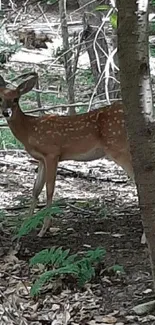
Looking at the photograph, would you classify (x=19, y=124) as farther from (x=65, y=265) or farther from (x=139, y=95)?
(x=139, y=95)

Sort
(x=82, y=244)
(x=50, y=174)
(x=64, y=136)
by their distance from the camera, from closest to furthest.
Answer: (x=82, y=244) → (x=50, y=174) → (x=64, y=136)

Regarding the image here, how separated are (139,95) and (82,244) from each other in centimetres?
239

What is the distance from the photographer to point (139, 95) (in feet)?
10.0

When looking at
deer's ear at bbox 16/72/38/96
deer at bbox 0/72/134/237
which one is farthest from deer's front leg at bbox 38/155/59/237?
deer's ear at bbox 16/72/38/96

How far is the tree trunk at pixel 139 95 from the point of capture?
2984mm

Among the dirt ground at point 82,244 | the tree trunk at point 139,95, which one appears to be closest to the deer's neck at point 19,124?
the dirt ground at point 82,244

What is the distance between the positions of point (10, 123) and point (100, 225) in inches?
53.3

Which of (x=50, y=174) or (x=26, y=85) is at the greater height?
(x=26, y=85)

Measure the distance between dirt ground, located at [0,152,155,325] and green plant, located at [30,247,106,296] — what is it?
0.24 ft

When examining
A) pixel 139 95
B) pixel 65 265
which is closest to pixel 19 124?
pixel 65 265

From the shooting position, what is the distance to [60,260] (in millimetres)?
4465

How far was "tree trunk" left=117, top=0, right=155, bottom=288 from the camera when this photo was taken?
9.79 feet

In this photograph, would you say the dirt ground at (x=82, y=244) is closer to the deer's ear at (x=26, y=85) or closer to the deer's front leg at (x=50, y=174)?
the deer's front leg at (x=50, y=174)

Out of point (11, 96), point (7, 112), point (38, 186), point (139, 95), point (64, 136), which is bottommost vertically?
point (38, 186)
